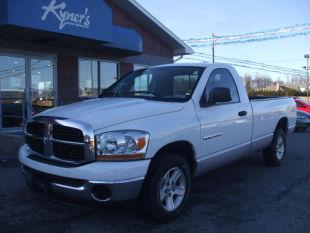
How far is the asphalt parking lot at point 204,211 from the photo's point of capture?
14.4 ft

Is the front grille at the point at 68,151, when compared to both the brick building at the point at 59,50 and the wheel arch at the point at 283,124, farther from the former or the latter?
the brick building at the point at 59,50

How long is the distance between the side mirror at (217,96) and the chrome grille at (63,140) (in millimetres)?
1886

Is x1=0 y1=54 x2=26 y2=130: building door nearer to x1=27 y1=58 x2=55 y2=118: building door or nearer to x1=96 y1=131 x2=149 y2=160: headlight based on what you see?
x1=27 y1=58 x2=55 y2=118: building door

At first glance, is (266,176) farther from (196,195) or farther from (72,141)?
(72,141)

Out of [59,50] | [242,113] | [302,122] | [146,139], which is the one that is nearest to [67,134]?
[146,139]

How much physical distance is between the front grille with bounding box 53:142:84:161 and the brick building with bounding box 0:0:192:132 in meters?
5.28

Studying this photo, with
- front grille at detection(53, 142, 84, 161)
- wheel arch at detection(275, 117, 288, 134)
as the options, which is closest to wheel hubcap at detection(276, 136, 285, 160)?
wheel arch at detection(275, 117, 288, 134)

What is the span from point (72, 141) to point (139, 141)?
0.69 m

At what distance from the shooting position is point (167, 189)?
14.7ft

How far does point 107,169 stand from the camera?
383 centimetres

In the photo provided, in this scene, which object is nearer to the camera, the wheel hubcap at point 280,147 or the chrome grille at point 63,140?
the chrome grille at point 63,140

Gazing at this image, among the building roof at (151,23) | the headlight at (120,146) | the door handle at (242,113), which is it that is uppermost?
the building roof at (151,23)

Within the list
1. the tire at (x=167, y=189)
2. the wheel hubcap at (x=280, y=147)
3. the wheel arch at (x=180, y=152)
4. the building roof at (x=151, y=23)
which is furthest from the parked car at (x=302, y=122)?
the tire at (x=167, y=189)

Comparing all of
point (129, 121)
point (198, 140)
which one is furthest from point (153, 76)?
point (129, 121)
